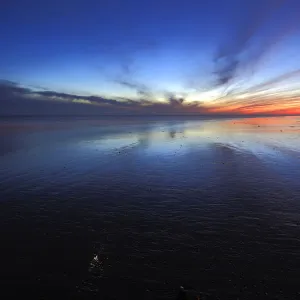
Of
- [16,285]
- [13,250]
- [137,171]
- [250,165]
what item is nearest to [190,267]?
[16,285]

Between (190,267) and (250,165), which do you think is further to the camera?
(250,165)

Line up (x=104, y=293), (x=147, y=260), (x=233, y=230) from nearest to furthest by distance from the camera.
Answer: (x=104, y=293), (x=147, y=260), (x=233, y=230)

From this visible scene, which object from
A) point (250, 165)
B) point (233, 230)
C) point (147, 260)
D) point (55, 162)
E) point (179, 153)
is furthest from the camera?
point (179, 153)

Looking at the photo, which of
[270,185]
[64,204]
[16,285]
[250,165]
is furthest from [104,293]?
[250,165]

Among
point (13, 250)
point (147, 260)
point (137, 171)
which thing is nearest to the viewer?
point (147, 260)

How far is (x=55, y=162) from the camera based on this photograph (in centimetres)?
3294

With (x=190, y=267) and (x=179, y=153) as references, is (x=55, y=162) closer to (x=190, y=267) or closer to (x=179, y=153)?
(x=179, y=153)

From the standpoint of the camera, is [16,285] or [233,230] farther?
[233,230]

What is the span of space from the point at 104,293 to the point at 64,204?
33.5 feet

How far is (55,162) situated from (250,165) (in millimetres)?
25552

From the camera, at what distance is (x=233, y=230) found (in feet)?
48.5

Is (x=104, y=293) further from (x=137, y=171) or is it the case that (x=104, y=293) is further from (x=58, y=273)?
(x=137, y=171)

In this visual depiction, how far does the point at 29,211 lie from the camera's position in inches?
698

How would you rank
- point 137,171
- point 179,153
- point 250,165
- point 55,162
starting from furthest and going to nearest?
point 179,153 → point 55,162 → point 250,165 → point 137,171
